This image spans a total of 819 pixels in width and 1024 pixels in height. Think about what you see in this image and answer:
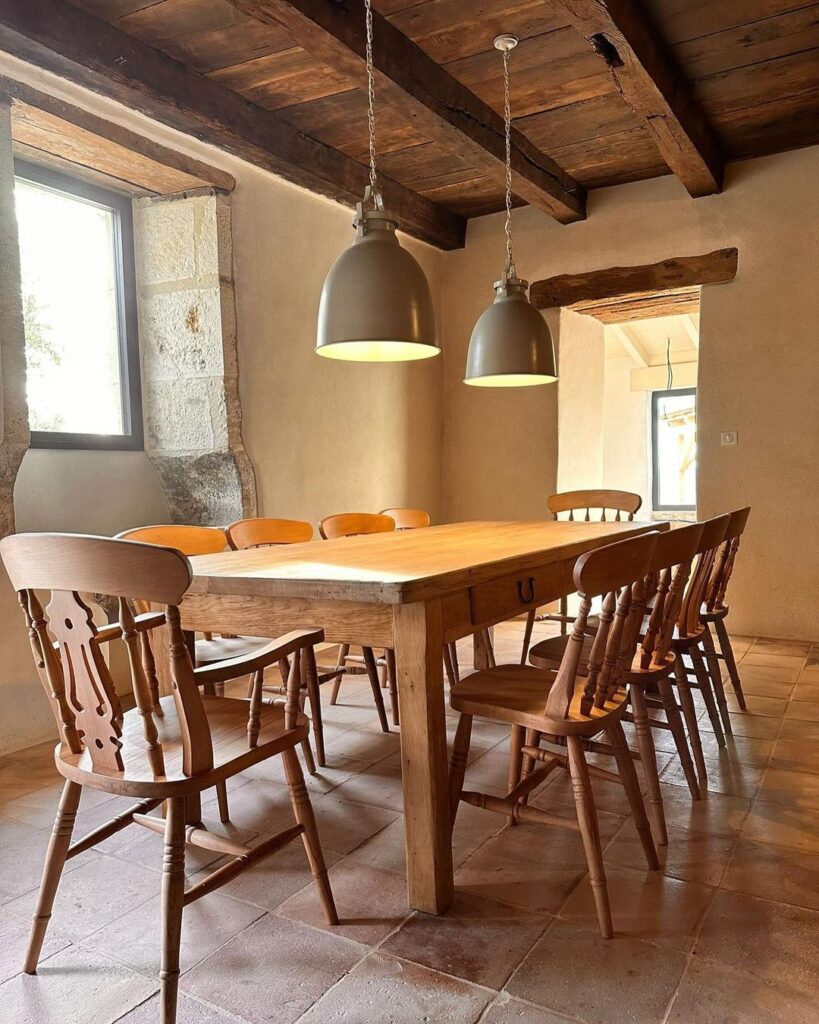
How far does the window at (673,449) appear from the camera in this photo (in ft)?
28.6

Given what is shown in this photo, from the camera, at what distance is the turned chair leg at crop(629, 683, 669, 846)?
6.62 ft

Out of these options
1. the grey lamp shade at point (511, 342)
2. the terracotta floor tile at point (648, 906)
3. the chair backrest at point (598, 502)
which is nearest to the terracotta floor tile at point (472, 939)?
the terracotta floor tile at point (648, 906)

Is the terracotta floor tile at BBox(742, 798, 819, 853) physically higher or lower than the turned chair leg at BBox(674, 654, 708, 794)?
lower

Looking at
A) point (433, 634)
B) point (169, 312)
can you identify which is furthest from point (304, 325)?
point (433, 634)

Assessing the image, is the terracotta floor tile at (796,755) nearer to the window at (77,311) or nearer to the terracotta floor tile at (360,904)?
the terracotta floor tile at (360,904)

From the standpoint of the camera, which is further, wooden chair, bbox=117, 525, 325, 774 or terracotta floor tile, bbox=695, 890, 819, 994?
wooden chair, bbox=117, 525, 325, 774

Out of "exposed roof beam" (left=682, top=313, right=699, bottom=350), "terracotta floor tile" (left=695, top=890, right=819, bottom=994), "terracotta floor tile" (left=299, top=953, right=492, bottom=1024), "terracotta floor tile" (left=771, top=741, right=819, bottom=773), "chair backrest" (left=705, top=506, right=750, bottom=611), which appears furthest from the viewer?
"exposed roof beam" (left=682, top=313, right=699, bottom=350)

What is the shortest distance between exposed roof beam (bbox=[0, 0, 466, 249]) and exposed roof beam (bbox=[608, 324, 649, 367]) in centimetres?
420

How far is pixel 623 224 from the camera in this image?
486 cm

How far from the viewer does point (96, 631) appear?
1.39 m

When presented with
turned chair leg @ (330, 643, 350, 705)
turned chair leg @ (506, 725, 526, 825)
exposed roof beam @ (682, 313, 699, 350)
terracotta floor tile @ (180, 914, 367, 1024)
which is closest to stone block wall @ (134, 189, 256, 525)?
turned chair leg @ (330, 643, 350, 705)

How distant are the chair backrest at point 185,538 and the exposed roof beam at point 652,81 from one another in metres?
2.20

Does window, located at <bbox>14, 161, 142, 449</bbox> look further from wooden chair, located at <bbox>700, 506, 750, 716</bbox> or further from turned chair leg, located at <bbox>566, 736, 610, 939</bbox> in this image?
wooden chair, located at <bbox>700, 506, 750, 716</bbox>

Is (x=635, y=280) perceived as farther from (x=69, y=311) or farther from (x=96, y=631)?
(x=96, y=631)
